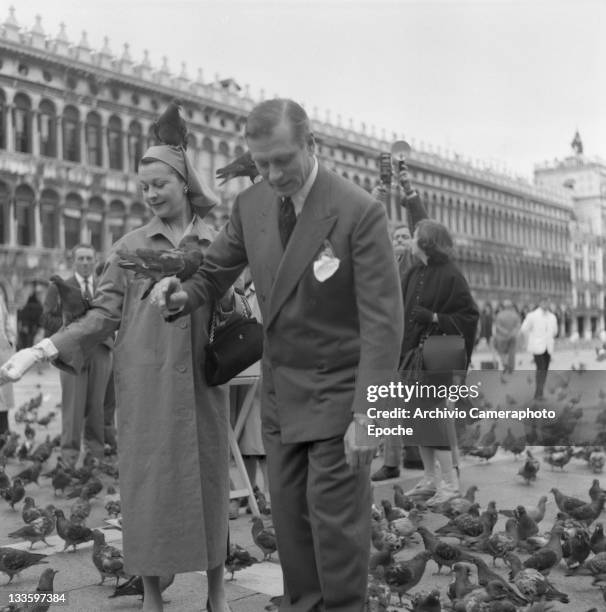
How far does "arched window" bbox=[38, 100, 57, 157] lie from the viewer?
33.6 m

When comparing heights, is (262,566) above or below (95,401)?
below

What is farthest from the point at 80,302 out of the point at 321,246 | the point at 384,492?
the point at 384,492

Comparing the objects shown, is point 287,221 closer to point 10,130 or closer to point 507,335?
point 507,335

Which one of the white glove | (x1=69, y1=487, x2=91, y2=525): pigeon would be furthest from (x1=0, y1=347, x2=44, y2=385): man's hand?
(x1=69, y1=487, x2=91, y2=525): pigeon

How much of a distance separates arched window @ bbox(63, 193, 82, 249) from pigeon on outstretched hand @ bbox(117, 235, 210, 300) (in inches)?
1276

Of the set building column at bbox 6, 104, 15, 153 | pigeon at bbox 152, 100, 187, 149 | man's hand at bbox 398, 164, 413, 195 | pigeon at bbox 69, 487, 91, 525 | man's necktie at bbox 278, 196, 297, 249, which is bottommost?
pigeon at bbox 69, 487, 91, 525

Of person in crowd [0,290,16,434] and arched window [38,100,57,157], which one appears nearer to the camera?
person in crowd [0,290,16,434]

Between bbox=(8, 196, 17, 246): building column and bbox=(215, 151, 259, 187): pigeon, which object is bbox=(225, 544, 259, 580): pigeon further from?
bbox=(8, 196, 17, 246): building column

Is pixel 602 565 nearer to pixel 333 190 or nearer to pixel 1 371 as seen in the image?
pixel 333 190

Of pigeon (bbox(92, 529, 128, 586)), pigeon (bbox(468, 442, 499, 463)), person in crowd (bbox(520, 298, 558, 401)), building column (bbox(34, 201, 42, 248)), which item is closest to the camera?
pigeon (bbox(92, 529, 128, 586))

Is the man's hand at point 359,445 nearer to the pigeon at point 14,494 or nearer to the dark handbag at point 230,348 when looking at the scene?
the dark handbag at point 230,348

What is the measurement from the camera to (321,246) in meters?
2.79

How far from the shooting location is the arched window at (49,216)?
3366cm

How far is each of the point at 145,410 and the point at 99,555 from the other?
1.03 m
